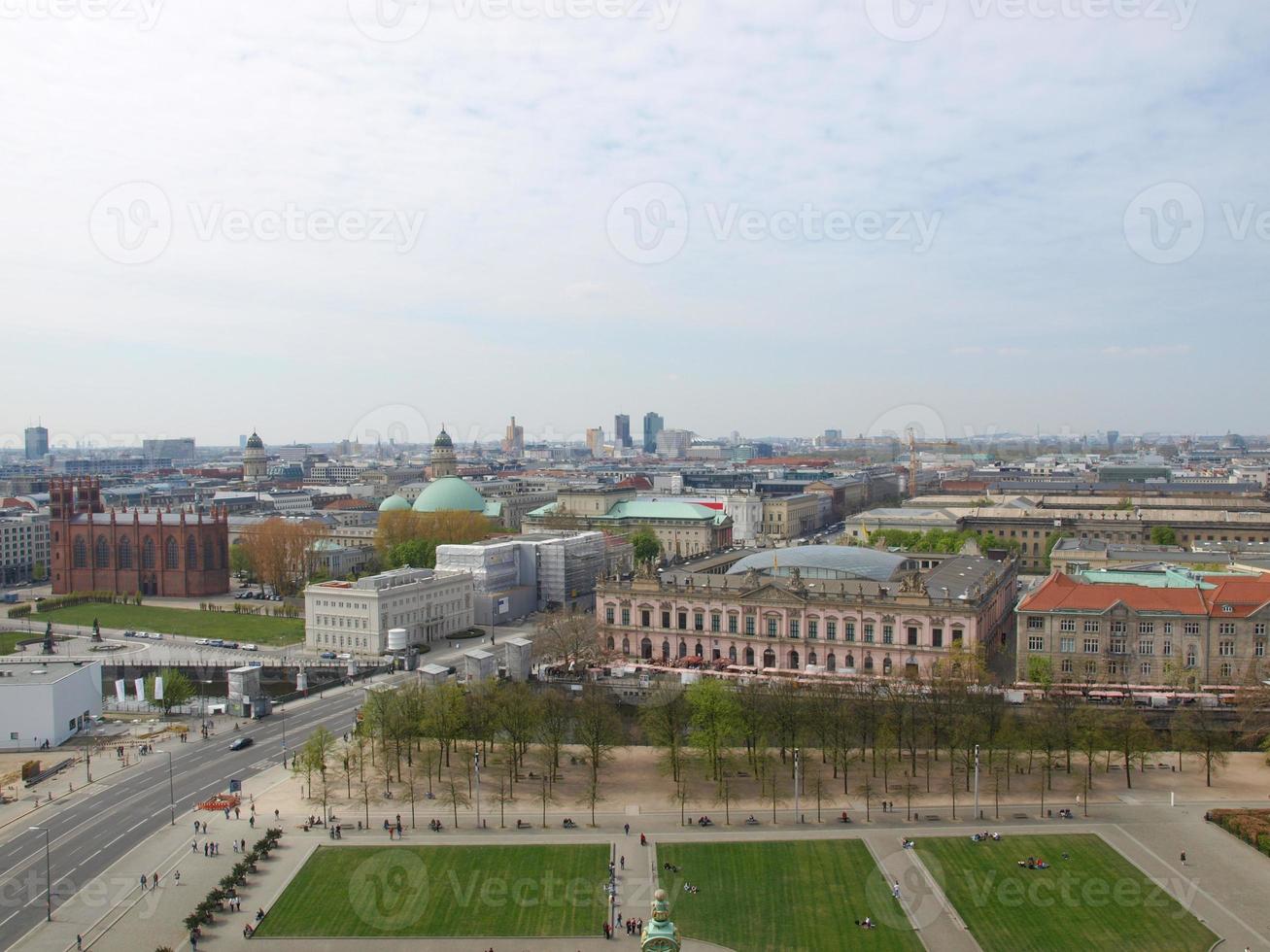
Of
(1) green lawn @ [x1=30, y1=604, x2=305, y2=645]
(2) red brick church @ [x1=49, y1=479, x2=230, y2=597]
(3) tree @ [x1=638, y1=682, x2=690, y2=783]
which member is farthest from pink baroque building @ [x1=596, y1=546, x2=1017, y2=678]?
(2) red brick church @ [x1=49, y1=479, x2=230, y2=597]

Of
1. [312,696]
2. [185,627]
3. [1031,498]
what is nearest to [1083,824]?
[312,696]

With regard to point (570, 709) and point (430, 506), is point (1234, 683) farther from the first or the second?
point (430, 506)

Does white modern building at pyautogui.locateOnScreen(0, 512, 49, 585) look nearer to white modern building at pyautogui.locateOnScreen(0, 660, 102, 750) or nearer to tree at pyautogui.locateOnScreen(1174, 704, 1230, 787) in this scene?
white modern building at pyautogui.locateOnScreen(0, 660, 102, 750)

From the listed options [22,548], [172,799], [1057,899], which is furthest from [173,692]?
[22,548]

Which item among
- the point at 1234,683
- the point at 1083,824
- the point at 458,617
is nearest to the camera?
the point at 1083,824

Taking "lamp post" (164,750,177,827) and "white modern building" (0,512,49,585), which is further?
"white modern building" (0,512,49,585)
